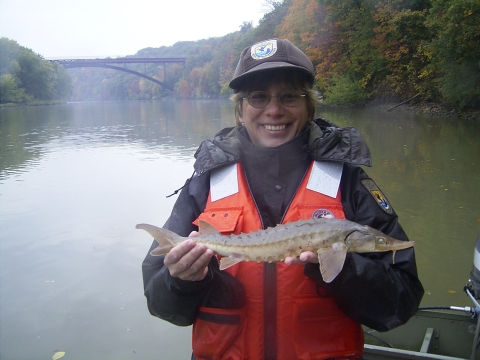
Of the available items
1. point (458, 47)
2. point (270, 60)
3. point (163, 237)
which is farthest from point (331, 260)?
point (458, 47)

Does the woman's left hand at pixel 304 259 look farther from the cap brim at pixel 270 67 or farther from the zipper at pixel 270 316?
the cap brim at pixel 270 67

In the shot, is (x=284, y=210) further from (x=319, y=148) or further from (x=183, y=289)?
(x=183, y=289)

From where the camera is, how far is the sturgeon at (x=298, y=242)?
203 centimetres

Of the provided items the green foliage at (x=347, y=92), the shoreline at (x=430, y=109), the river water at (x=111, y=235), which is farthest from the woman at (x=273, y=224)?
the green foliage at (x=347, y=92)

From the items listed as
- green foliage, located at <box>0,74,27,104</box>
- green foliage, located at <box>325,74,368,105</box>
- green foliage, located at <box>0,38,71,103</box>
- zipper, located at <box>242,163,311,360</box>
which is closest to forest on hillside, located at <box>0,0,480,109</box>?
green foliage, located at <box>325,74,368,105</box>

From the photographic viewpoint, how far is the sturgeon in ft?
6.66

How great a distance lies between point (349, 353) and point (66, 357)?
3.34 metres

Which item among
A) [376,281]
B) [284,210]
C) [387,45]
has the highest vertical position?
[387,45]

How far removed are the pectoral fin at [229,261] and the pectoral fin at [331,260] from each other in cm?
45

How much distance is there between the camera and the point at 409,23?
30.3 meters

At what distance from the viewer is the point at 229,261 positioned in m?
2.23

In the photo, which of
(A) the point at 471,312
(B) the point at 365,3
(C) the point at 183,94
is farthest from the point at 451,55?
(C) the point at 183,94

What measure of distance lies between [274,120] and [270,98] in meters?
0.14

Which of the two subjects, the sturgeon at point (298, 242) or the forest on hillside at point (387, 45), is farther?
the forest on hillside at point (387, 45)
